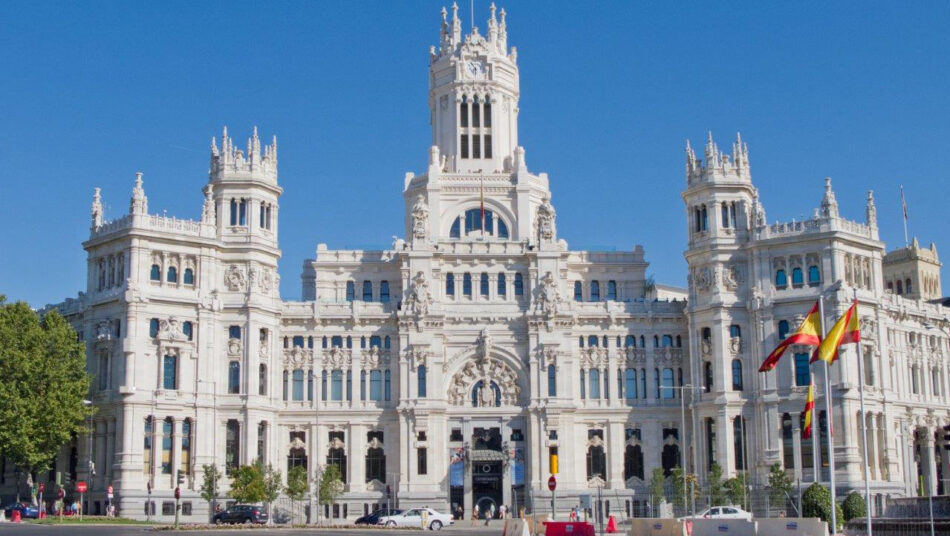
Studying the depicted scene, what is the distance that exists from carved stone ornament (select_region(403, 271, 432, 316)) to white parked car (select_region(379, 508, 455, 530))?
24.0m

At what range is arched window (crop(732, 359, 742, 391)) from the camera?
10877cm

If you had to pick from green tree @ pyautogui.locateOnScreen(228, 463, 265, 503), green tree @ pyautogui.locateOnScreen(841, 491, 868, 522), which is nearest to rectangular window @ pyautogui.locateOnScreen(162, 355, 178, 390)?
green tree @ pyautogui.locateOnScreen(228, 463, 265, 503)

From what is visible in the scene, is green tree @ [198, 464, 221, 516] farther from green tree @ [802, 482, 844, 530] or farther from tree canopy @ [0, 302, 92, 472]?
green tree @ [802, 482, 844, 530]

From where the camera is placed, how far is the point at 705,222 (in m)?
113

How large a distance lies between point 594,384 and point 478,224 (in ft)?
59.3

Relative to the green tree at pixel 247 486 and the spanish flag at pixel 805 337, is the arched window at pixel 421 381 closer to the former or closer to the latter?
the green tree at pixel 247 486

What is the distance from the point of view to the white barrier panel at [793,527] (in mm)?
63625

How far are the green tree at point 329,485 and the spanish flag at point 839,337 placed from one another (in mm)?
49633

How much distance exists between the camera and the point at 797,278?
10812 cm

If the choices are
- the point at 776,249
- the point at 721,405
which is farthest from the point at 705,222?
the point at 721,405

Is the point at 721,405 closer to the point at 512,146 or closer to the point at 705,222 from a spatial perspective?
the point at 705,222

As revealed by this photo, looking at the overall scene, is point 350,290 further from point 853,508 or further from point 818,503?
point 853,508

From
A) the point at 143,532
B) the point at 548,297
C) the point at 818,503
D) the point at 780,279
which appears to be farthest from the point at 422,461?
the point at 143,532

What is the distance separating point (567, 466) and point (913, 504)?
45136mm
